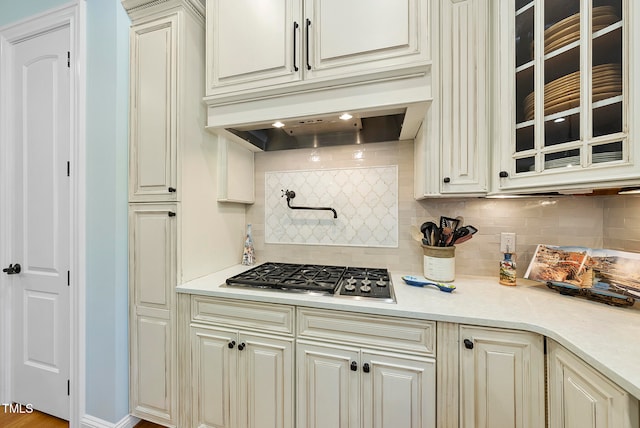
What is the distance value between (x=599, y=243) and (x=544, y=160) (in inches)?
30.3

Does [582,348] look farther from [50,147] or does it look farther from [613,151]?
[50,147]

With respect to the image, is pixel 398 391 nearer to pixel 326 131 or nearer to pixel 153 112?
pixel 326 131

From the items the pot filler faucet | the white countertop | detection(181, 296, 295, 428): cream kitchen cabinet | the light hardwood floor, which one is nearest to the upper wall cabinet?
the pot filler faucet

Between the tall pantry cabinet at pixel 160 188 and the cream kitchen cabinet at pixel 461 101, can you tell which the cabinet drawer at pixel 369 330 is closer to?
the cream kitchen cabinet at pixel 461 101

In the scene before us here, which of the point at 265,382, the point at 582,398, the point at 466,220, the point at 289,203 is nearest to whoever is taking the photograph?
the point at 582,398

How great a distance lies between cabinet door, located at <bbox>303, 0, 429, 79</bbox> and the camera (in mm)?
1199

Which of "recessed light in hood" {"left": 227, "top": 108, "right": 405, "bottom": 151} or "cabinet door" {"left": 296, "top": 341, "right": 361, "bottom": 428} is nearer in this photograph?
"cabinet door" {"left": 296, "top": 341, "right": 361, "bottom": 428}

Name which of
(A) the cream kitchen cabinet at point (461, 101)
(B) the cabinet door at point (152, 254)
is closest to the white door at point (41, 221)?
(B) the cabinet door at point (152, 254)

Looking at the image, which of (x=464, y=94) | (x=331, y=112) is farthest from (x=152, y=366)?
(x=464, y=94)

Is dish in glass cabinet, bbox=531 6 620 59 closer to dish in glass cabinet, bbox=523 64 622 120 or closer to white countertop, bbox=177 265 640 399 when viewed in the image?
dish in glass cabinet, bbox=523 64 622 120

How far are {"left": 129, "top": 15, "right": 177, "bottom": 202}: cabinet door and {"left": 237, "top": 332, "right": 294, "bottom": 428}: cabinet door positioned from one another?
0.95 metres

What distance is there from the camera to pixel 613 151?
2.98ft

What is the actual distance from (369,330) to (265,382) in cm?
61

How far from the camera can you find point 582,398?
787mm
